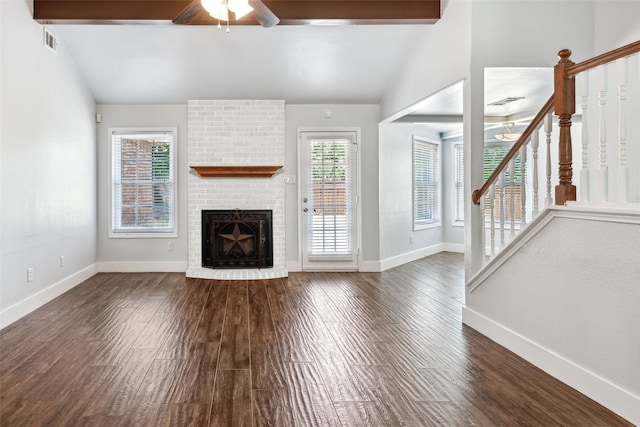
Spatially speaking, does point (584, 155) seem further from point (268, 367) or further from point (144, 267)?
point (144, 267)

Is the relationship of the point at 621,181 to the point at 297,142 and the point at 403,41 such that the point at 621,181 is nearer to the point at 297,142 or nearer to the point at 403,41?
the point at 403,41

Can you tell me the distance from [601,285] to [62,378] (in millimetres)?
3301

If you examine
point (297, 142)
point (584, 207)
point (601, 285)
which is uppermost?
point (297, 142)

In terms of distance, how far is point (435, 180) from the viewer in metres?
8.56

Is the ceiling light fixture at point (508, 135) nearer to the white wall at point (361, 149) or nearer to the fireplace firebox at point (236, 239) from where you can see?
the white wall at point (361, 149)

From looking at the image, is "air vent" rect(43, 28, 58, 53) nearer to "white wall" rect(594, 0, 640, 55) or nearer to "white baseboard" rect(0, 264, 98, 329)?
"white baseboard" rect(0, 264, 98, 329)

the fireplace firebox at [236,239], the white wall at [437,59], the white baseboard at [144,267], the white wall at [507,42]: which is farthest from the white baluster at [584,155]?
the white baseboard at [144,267]

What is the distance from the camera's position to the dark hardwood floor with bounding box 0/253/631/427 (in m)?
2.33

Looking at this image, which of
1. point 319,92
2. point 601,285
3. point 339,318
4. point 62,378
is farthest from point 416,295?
point 62,378

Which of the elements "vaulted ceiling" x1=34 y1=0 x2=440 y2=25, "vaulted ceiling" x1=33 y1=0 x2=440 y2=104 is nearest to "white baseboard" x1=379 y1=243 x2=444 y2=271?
"vaulted ceiling" x1=33 y1=0 x2=440 y2=104

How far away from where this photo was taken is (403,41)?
5246mm

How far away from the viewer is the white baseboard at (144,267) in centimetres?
657

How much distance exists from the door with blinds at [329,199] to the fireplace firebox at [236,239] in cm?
60

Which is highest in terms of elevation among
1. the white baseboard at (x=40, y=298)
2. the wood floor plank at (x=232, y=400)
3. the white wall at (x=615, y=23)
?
the white wall at (x=615, y=23)
